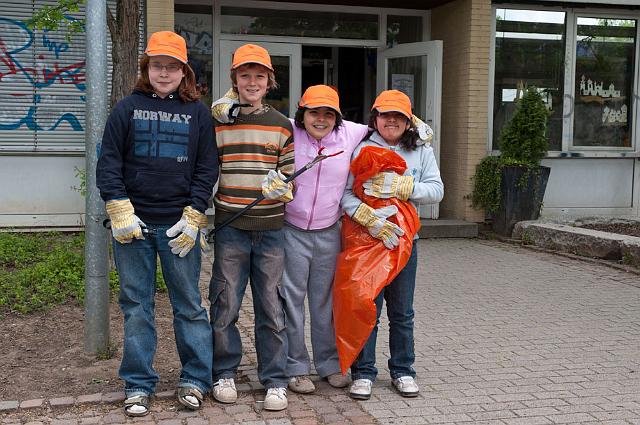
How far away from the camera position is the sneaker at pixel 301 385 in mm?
4512

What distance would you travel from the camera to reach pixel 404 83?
11.2 meters

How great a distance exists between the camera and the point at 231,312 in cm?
435

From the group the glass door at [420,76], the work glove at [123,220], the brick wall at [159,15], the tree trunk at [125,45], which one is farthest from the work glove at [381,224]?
the glass door at [420,76]

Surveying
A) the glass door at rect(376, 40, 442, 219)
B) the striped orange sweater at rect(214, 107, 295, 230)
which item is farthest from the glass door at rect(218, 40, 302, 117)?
the striped orange sweater at rect(214, 107, 295, 230)

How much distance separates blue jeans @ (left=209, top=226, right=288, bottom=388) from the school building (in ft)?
19.5

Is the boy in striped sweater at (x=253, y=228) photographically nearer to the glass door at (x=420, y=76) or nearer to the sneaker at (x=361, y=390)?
the sneaker at (x=361, y=390)

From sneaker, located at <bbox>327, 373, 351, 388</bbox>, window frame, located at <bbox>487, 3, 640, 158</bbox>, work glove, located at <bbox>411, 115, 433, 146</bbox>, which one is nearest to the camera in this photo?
work glove, located at <bbox>411, 115, 433, 146</bbox>

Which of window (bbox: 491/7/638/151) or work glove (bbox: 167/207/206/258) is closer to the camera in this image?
work glove (bbox: 167/207/206/258)

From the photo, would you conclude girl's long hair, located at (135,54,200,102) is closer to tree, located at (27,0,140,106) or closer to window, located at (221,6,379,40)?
tree, located at (27,0,140,106)

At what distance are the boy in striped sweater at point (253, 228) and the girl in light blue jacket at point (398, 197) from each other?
45cm

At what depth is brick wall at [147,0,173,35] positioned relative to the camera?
30.0 feet

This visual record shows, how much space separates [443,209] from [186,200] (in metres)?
7.58

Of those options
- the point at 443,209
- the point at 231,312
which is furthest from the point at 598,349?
the point at 443,209

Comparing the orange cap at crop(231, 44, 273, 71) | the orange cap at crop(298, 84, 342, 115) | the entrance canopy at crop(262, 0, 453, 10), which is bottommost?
A: the orange cap at crop(298, 84, 342, 115)
